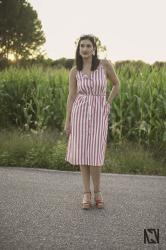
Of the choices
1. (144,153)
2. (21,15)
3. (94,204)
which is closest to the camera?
(94,204)

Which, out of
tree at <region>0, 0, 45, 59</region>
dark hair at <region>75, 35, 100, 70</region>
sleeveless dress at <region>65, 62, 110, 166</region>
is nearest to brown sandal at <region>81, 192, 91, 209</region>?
sleeveless dress at <region>65, 62, 110, 166</region>

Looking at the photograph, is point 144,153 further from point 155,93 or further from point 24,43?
point 24,43

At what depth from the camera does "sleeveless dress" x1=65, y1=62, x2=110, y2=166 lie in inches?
250

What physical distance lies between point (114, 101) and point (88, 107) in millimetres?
5184

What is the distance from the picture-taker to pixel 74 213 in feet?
20.6

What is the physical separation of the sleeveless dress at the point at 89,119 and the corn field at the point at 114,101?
13.7ft

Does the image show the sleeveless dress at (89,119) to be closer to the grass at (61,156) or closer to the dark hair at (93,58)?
the dark hair at (93,58)

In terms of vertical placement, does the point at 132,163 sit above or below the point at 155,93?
below

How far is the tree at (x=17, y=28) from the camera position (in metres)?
48.1

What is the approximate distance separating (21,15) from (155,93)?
39.5 m

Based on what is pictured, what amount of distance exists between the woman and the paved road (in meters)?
0.44

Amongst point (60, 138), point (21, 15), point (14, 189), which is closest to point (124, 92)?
point (60, 138)

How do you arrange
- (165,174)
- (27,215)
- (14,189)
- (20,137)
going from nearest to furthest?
1. (27,215)
2. (14,189)
3. (165,174)
4. (20,137)

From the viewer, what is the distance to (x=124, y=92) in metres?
11.5
